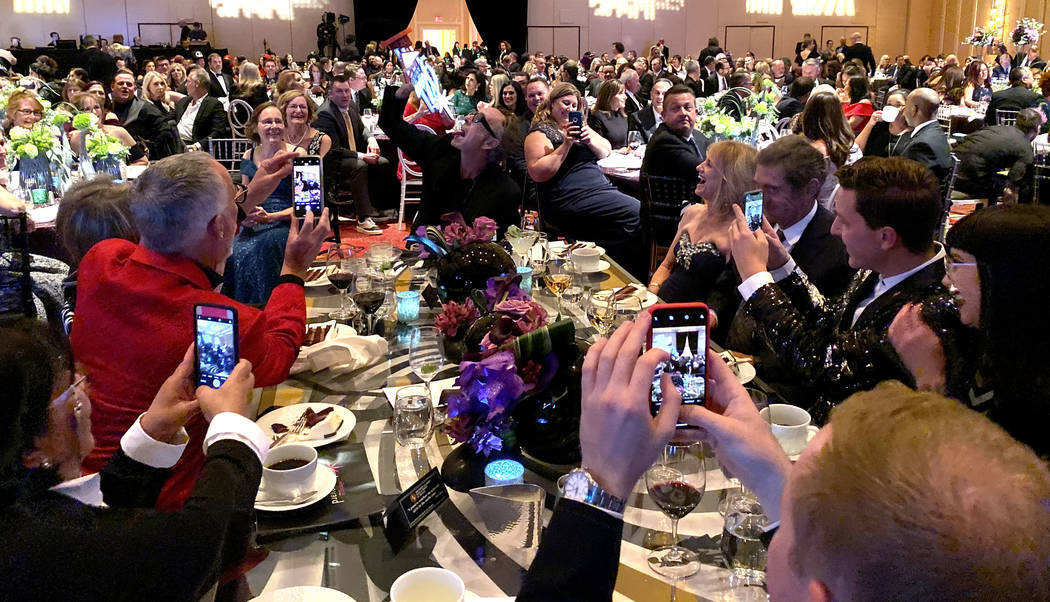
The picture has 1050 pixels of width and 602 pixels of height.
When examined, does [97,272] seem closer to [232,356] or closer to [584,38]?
[232,356]

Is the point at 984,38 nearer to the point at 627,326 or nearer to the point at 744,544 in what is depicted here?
the point at 744,544

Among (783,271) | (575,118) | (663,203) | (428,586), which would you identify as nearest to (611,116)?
(575,118)

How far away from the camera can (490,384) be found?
1385 millimetres

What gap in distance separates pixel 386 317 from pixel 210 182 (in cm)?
69

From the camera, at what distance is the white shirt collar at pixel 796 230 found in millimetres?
2797

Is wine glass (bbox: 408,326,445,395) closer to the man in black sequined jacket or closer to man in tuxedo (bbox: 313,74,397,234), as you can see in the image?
the man in black sequined jacket

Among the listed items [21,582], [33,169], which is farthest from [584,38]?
[21,582]

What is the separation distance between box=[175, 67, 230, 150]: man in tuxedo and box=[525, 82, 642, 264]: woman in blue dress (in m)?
3.40

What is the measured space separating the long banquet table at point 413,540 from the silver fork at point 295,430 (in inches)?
3.2

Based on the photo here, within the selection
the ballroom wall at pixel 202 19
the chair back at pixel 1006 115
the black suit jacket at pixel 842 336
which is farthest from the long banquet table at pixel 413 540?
the ballroom wall at pixel 202 19

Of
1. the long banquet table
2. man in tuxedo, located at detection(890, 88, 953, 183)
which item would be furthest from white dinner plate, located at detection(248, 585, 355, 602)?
man in tuxedo, located at detection(890, 88, 953, 183)

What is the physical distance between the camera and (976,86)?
34.8 ft

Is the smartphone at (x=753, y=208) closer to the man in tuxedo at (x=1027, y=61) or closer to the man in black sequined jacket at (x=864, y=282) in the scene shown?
the man in black sequined jacket at (x=864, y=282)

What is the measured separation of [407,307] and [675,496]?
1330 millimetres
